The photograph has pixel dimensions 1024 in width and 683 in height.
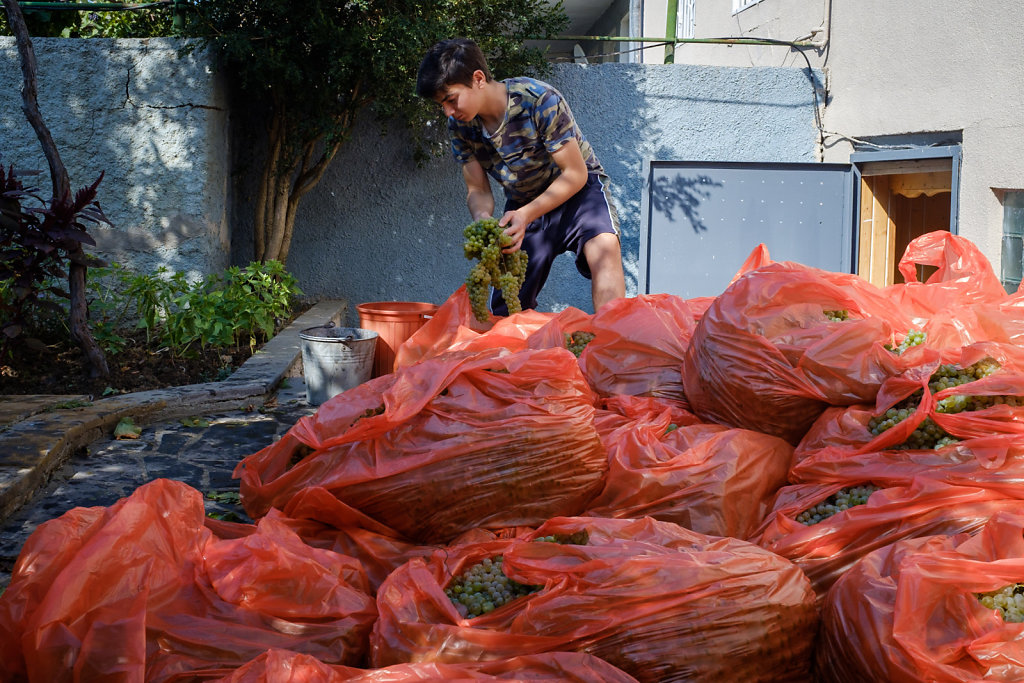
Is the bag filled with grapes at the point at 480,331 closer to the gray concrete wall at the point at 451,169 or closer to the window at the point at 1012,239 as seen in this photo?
the window at the point at 1012,239

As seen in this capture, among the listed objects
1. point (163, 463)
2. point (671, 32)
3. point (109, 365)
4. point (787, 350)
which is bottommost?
point (163, 463)

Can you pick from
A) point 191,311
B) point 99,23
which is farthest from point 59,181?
point 99,23

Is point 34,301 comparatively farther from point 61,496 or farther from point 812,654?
point 812,654

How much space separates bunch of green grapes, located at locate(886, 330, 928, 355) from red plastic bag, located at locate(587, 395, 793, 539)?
490 millimetres

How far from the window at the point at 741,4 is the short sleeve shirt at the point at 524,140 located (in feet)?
16.8

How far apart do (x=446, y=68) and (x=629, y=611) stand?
8.24ft

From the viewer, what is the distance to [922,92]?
5.76 m

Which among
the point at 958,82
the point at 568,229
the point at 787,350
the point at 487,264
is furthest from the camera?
the point at 958,82

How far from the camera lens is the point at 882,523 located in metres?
1.96

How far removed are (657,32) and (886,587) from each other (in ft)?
37.5

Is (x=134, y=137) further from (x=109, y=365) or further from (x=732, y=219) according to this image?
(x=732, y=219)

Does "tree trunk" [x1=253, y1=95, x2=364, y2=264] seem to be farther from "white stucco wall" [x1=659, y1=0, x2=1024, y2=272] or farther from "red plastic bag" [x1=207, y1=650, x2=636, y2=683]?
"red plastic bag" [x1=207, y1=650, x2=636, y2=683]

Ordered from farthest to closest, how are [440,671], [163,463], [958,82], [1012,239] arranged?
[958,82], [1012,239], [163,463], [440,671]

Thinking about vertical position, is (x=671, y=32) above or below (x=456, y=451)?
above
